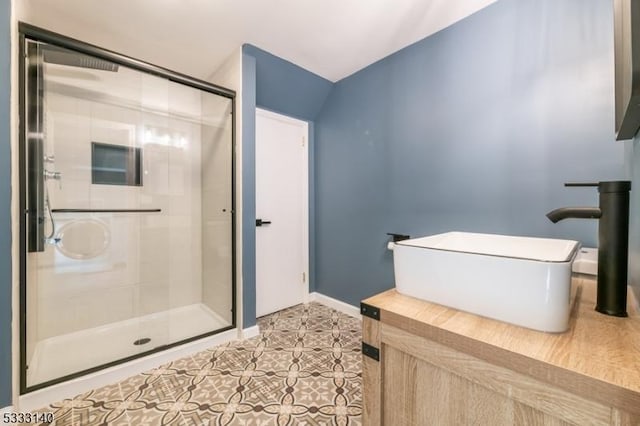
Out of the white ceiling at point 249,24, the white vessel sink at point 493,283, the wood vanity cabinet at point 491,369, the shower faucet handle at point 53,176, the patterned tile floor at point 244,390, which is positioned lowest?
the patterned tile floor at point 244,390

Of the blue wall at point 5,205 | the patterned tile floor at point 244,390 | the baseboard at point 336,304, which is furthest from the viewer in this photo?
the baseboard at point 336,304

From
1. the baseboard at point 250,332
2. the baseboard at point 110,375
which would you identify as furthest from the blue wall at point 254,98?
the baseboard at point 110,375

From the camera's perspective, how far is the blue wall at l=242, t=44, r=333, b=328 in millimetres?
2088

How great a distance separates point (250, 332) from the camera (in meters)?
2.12

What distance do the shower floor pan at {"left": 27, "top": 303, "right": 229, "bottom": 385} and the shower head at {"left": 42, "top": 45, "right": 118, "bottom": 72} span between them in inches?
72.6

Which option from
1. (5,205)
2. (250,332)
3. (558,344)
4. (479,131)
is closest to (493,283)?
(558,344)

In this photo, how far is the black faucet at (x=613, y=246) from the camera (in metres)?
0.75

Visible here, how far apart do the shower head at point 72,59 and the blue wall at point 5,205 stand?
326 mm

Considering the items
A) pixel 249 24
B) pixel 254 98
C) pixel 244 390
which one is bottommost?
pixel 244 390

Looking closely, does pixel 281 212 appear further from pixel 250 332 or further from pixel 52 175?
pixel 52 175

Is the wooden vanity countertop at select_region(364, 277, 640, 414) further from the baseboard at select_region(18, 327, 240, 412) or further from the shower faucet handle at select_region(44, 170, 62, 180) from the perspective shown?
the shower faucet handle at select_region(44, 170, 62, 180)

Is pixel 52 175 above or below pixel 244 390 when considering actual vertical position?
above

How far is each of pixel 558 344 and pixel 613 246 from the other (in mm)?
415

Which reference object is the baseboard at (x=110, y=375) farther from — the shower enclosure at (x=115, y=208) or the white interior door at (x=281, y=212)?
the white interior door at (x=281, y=212)
